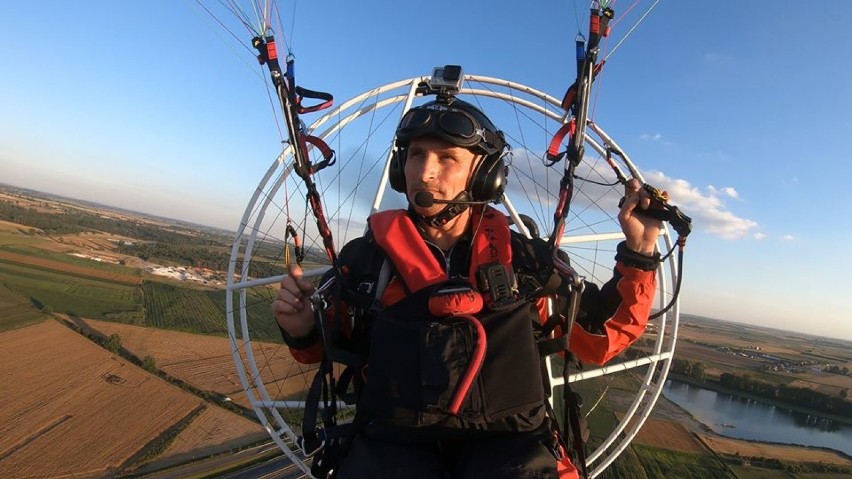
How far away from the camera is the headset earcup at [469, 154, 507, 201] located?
265 cm

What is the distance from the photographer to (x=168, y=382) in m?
29.5

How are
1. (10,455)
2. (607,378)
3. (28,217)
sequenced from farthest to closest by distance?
(28,217) → (10,455) → (607,378)

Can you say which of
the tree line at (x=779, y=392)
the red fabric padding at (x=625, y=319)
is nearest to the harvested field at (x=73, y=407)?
the red fabric padding at (x=625, y=319)

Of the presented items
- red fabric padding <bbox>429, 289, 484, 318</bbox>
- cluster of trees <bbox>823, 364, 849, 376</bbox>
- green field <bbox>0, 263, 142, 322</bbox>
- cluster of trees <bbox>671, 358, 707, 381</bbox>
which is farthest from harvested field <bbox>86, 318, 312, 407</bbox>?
cluster of trees <bbox>823, 364, 849, 376</bbox>

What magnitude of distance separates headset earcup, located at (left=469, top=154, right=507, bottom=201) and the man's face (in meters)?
0.06

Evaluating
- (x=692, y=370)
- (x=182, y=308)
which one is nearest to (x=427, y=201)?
(x=182, y=308)

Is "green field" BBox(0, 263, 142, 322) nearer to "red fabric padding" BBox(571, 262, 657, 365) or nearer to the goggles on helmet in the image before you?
the goggles on helmet

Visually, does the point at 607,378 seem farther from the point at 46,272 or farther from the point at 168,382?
the point at 46,272

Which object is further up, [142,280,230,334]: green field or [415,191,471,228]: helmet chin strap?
[415,191,471,228]: helmet chin strap

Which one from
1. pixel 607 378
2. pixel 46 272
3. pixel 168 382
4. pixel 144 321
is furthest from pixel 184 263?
pixel 607 378

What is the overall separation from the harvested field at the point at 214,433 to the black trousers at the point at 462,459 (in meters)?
25.7

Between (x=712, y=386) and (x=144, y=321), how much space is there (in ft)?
177

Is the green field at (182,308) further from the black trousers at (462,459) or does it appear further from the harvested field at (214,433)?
the black trousers at (462,459)

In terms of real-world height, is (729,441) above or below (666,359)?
below
